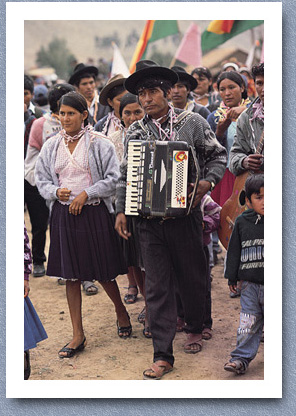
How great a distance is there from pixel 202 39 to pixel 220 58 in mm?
15238

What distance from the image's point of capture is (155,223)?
471 centimetres

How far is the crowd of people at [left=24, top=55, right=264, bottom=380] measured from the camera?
4.62 m

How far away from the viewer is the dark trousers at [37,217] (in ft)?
25.3

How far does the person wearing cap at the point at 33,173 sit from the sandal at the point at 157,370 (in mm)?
3043

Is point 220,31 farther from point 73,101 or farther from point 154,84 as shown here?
point 154,84

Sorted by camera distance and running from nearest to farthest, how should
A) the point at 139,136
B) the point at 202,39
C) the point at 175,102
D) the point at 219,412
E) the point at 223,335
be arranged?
the point at 219,412
the point at 139,136
the point at 223,335
the point at 175,102
the point at 202,39

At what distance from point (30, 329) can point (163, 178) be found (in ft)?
4.67

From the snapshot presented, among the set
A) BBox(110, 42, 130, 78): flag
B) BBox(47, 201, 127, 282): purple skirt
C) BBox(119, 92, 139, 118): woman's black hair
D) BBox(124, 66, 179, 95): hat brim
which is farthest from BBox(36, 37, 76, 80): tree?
BBox(124, 66, 179, 95): hat brim

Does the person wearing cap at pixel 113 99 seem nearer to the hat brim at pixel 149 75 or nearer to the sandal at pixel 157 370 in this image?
the hat brim at pixel 149 75

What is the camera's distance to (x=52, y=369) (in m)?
5.01

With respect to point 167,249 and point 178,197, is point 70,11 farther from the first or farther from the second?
point 167,249

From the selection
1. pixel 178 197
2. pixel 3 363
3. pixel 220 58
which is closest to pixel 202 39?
pixel 178 197

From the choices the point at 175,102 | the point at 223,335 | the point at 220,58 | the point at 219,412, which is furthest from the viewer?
the point at 220,58

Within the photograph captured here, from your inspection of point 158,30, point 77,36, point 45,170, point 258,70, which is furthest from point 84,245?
point 77,36
